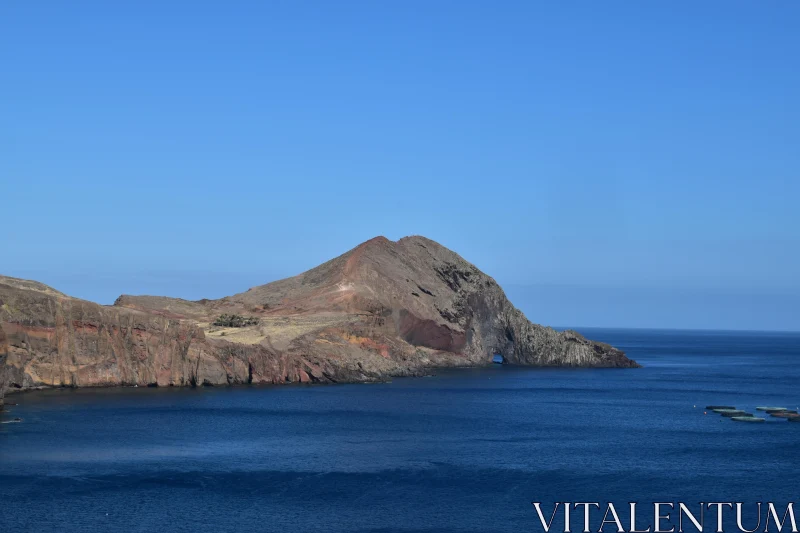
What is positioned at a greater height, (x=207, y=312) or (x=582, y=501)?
(x=207, y=312)

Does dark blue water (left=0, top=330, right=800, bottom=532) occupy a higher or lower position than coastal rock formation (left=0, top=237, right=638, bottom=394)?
lower

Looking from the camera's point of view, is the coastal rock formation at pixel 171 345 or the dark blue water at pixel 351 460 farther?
the coastal rock formation at pixel 171 345

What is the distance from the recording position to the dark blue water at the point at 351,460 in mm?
71688

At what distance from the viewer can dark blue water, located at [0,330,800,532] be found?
71688mm

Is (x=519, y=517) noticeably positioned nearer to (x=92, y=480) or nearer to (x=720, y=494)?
(x=720, y=494)

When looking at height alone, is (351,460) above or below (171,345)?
below

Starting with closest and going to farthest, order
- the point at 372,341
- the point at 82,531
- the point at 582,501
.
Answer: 1. the point at 82,531
2. the point at 582,501
3. the point at 372,341

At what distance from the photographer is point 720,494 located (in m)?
80.6

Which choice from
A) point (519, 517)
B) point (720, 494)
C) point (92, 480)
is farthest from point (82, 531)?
point (720, 494)

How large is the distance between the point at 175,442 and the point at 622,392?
306 feet

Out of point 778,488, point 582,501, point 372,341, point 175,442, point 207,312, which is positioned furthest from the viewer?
point 207,312

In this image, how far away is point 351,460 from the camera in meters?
92.0

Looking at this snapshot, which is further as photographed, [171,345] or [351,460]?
[171,345]

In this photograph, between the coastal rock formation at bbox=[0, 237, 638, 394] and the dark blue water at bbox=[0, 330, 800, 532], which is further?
the coastal rock formation at bbox=[0, 237, 638, 394]
